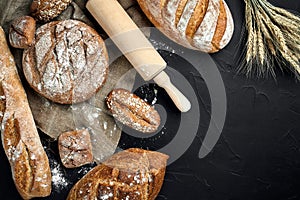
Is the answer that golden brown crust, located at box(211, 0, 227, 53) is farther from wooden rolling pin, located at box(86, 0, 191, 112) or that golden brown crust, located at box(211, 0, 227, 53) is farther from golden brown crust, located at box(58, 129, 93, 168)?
golden brown crust, located at box(58, 129, 93, 168)

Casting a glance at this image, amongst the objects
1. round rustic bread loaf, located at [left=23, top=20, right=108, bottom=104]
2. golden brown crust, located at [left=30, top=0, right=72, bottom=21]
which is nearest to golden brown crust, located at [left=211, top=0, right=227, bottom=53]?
round rustic bread loaf, located at [left=23, top=20, right=108, bottom=104]

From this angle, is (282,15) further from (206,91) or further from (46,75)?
(46,75)

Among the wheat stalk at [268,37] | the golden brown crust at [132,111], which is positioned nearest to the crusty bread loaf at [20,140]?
the golden brown crust at [132,111]

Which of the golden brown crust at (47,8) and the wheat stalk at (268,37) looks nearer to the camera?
the golden brown crust at (47,8)

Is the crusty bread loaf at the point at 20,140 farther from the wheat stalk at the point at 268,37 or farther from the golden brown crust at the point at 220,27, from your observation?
the wheat stalk at the point at 268,37

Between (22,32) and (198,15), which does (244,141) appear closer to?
(198,15)

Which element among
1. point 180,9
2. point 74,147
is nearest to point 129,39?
point 180,9
